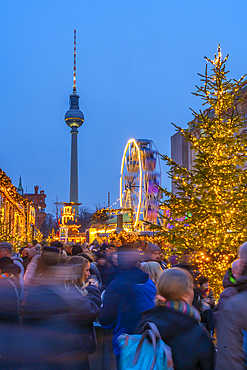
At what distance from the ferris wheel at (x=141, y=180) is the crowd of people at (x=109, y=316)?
83.1ft

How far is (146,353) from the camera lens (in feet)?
8.07

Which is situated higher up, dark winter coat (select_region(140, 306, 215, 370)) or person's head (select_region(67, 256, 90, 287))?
person's head (select_region(67, 256, 90, 287))

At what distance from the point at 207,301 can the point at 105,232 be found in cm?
3199

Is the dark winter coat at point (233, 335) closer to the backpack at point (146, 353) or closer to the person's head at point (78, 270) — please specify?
the backpack at point (146, 353)

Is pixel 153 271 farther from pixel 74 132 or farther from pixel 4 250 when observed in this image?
pixel 74 132

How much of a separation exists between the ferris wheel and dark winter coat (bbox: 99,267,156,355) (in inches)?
991

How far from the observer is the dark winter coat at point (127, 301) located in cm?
405

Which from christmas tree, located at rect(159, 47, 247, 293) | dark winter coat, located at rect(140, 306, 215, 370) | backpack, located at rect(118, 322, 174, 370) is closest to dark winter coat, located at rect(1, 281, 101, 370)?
backpack, located at rect(118, 322, 174, 370)

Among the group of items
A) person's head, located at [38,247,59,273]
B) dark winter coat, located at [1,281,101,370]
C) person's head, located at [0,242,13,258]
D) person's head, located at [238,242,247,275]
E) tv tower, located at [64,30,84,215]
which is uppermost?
tv tower, located at [64,30,84,215]

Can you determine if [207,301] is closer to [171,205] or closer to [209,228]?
[209,228]

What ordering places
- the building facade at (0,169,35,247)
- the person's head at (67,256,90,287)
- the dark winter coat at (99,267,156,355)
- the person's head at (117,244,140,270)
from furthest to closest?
1. the building facade at (0,169,35,247)
2. the person's head at (117,244,140,270)
3. the dark winter coat at (99,267,156,355)
4. the person's head at (67,256,90,287)

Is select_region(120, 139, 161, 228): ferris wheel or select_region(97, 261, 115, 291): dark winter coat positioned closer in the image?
select_region(97, 261, 115, 291): dark winter coat

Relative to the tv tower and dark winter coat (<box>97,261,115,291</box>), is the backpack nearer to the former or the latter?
dark winter coat (<box>97,261,115,291</box>)

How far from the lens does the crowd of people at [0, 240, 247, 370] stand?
2645 millimetres
